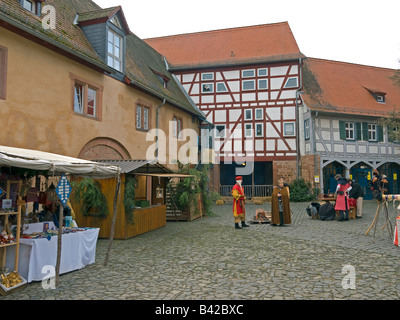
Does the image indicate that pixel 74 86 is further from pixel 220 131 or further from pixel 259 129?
pixel 259 129

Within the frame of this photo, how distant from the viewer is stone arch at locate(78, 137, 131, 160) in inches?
462

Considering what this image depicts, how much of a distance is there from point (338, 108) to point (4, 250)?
70.5 ft

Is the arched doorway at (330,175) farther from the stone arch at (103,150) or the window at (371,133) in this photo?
the stone arch at (103,150)

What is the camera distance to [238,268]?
638 centimetres

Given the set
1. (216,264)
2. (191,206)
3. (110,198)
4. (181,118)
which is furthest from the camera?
(181,118)

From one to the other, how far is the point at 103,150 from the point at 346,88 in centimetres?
1884

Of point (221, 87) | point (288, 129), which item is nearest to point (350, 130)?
point (288, 129)

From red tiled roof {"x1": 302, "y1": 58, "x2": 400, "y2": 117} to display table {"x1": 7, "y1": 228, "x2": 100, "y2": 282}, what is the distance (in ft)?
59.7

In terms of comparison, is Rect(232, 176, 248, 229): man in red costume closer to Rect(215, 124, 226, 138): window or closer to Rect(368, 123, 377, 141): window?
Rect(215, 124, 226, 138): window

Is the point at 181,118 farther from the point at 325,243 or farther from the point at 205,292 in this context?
the point at 205,292

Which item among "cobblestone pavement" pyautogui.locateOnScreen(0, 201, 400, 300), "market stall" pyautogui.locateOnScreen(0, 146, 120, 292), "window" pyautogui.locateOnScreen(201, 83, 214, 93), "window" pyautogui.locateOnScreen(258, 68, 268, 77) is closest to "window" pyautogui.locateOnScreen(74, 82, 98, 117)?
"cobblestone pavement" pyautogui.locateOnScreen(0, 201, 400, 300)

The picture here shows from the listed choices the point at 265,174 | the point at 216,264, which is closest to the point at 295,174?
the point at 265,174

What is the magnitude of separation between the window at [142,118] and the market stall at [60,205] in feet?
27.9

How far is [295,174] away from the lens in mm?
22578
